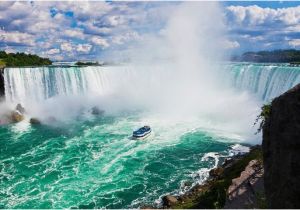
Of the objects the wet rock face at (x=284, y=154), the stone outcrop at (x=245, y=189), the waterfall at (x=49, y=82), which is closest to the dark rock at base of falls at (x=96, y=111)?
the waterfall at (x=49, y=82)

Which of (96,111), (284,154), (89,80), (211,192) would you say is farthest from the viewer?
(89,80)

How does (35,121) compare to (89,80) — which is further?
(89,80)

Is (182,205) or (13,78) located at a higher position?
(13,78)

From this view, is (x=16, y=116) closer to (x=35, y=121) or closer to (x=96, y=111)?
(x=35, y=121)

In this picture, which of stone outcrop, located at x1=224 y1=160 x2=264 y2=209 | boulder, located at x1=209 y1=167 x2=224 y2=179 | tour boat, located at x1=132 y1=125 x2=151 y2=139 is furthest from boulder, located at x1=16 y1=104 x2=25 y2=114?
stone outcrop, located at x1=224 y1=160 x2=264 y2=209

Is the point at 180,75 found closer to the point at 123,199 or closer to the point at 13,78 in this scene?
the point at 13,78

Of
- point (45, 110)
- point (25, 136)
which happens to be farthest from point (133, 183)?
point (45, 110)

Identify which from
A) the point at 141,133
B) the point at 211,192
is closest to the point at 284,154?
the point at 211,192
